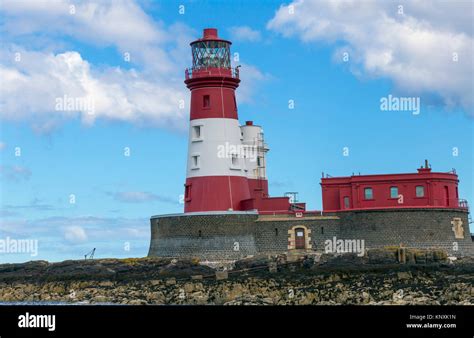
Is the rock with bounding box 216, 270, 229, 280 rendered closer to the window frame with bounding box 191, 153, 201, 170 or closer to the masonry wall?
the masonry wall

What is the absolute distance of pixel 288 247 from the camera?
4275 centimetres

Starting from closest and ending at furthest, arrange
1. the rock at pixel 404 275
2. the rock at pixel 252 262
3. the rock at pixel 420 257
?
the rock at pixel 404 275 < the rock at pixel 420 257 < the rock at pixel 252 262

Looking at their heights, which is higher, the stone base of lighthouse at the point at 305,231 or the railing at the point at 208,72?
the railing at the point at 208,72

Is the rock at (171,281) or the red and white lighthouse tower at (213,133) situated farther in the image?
the red and white lighthouse tower at (213,133)

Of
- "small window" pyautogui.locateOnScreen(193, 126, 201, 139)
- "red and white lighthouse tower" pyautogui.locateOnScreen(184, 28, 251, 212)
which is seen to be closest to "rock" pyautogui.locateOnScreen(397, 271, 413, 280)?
"red and white lighthouse tower" pyautogui.locateOnScreen(184, 28, 251, 212)

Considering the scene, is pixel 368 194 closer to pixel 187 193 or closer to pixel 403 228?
pixel 403 228

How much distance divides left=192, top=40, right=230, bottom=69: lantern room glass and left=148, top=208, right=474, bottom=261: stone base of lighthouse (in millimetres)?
6569

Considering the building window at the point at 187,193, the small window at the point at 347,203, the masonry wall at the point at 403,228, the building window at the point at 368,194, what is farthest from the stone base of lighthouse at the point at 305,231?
the building window at the point at 187,193

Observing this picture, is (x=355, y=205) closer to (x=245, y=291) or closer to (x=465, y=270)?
(x=465, y=270)

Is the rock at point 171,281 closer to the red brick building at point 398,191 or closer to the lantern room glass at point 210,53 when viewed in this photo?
the red brick building at point 398,191

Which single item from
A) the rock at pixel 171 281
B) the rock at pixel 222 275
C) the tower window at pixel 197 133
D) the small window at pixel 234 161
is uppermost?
the tower window at pixel 197 133

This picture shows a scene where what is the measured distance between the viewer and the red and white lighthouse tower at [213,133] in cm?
4356

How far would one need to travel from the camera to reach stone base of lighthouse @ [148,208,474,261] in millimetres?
41875
